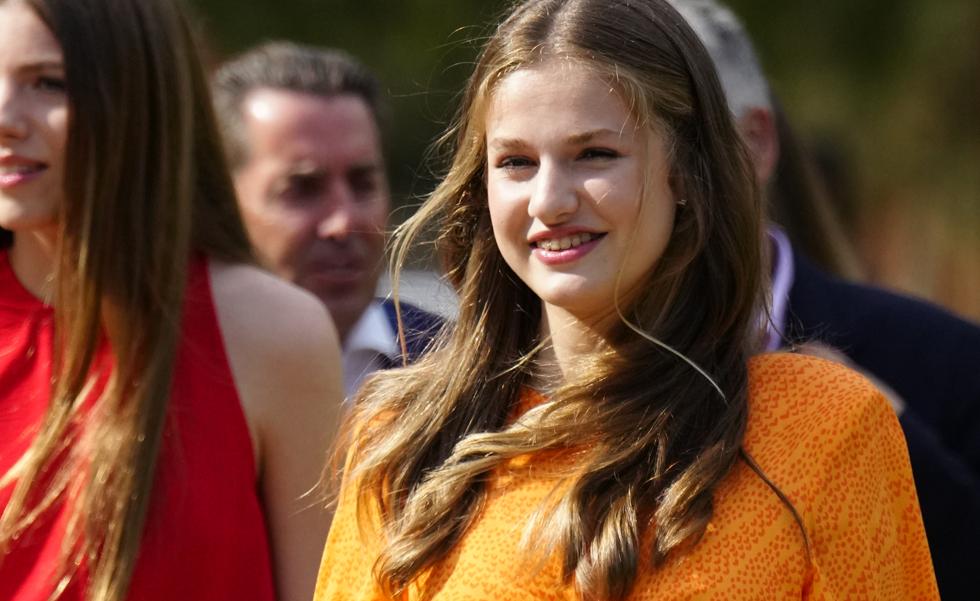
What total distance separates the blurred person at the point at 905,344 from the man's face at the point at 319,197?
855 millimetres

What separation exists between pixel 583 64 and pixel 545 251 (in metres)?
0.28

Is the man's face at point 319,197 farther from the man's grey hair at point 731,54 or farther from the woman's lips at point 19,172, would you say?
the woman's lips at point 19,172

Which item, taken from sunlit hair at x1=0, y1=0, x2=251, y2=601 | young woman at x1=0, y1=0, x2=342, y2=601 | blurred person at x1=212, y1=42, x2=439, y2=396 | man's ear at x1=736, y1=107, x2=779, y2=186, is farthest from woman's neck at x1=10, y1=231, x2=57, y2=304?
man's ear at x1=736, y1=107, x2=779, y2=186

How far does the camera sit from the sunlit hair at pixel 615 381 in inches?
91.0

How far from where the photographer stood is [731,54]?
12.4 feet

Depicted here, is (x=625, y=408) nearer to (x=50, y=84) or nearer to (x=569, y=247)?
(x=569, y=247)

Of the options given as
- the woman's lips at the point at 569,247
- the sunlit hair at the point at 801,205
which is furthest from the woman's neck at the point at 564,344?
the sunlit hair at the point at 801,205

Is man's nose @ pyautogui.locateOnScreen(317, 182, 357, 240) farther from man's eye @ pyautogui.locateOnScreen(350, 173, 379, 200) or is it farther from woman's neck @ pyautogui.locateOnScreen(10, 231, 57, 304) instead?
woman's neck @ pyautogui.locateOnScreen(10, 231, 57, 304)

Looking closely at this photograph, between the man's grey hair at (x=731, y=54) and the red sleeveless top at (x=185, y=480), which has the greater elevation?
the man's grey hair at (x=731, y=54)

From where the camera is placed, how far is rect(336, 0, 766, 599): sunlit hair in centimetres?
231

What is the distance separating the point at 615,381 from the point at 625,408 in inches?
2.1

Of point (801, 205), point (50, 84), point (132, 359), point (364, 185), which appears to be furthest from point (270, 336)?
point (801, 205)

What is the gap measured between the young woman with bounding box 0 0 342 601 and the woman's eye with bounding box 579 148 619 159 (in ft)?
2.56

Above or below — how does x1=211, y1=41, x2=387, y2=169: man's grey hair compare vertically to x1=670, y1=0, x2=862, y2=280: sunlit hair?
above
